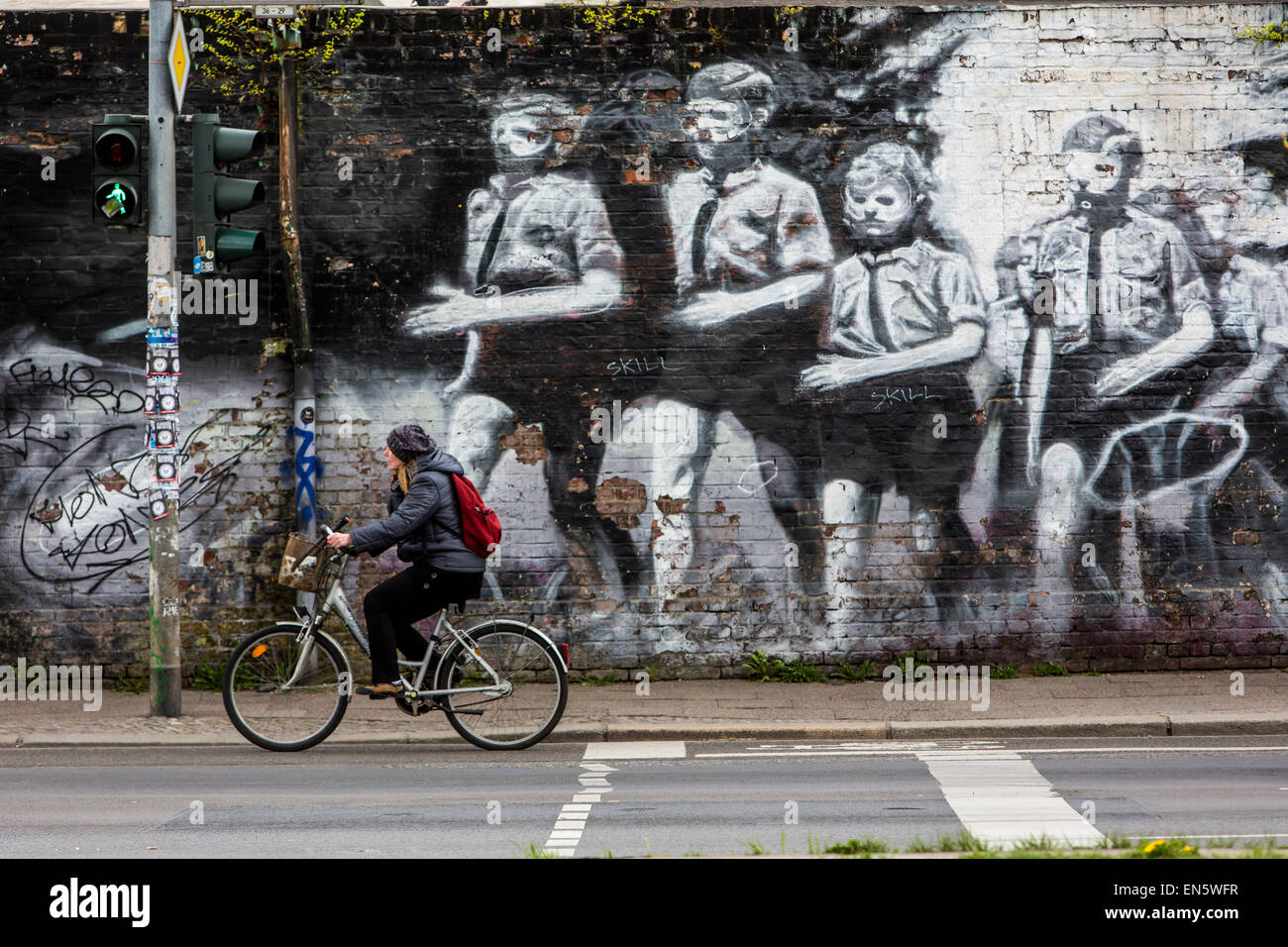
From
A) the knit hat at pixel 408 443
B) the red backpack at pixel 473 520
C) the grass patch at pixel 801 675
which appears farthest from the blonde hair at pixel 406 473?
the grass patch at pixel 801 675

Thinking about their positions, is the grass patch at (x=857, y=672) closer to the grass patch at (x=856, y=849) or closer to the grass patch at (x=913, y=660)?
the grass patch at (x=913, y=660)

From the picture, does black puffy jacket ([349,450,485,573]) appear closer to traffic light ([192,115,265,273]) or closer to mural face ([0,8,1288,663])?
traffic light ([192,115,265,273])

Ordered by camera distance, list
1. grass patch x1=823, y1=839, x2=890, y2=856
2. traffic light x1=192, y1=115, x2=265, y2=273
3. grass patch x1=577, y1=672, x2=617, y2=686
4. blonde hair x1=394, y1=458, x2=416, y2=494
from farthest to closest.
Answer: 1. grass patch x1=577, y1=672, x2=617, y2=686
2. traffic light x1=192, y1=115, x2=265, y2=273
3. blonde hair x1=394, y1=458, x2=416, y2=494
4. grass patch x1=823, y1=839, x2=890, y2=856

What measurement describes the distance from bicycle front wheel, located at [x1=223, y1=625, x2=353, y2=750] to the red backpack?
1.03m

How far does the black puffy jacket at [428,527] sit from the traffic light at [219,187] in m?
2.18

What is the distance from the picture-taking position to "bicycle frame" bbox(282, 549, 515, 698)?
319 inches

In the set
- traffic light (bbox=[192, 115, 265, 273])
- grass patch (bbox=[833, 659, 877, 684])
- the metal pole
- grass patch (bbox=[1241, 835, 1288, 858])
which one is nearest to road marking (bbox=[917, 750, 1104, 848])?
grass patch (bbox=[1241, 835, 1288, 858])

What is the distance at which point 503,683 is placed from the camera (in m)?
8.16

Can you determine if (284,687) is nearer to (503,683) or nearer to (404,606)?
(404,606)

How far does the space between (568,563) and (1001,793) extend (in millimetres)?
4863

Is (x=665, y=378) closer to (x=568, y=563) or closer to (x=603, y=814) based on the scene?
(x=568, y=563)

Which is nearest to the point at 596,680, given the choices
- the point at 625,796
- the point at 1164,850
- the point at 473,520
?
the point at 473,520

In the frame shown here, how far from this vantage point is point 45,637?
10.6m

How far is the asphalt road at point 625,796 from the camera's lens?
5.74 metres
